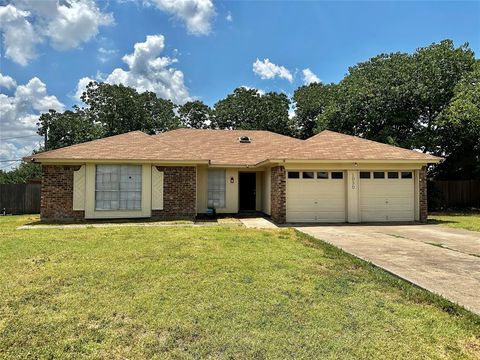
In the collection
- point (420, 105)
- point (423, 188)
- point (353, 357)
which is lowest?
→ point (353, 357)

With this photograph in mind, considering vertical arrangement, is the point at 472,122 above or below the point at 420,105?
below

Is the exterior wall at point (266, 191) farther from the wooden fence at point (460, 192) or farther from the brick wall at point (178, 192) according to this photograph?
the wooden fence at point (460, 192)

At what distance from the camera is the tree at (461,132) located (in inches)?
736

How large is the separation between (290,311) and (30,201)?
1819 centimetres

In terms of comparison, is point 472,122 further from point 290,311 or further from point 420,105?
point 290,311

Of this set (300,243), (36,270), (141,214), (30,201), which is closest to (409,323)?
(300,243)

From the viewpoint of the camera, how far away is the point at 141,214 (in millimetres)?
13609

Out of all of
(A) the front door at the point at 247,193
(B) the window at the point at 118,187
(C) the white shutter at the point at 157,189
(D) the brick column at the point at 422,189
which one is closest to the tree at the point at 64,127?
(A) the front door at the point at 247,193

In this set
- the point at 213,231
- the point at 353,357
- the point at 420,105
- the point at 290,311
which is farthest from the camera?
the point at 420,105

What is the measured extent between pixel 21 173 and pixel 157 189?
30713mm

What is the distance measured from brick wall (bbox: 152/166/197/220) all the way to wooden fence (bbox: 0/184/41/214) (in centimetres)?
853

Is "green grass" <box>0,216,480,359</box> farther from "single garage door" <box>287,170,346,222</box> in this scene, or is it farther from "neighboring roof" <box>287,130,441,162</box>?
"neighboring roof" <box>287,130,441,162</box>

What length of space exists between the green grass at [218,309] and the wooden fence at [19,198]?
40.7ft

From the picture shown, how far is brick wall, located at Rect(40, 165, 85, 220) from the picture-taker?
1320 cm
